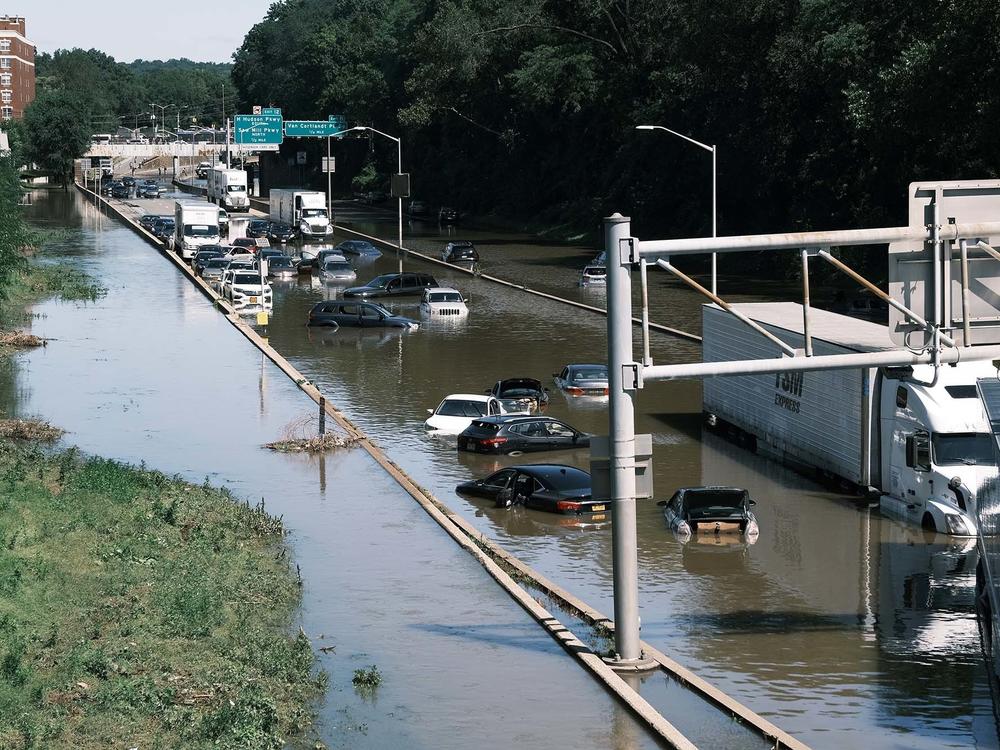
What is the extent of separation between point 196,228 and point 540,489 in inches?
2577

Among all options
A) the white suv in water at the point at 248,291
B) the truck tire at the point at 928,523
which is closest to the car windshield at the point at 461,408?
the truck tire at the point at 928,523

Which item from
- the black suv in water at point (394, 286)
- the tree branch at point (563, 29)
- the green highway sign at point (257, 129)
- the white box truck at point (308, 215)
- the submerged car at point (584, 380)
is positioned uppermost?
the tree branch at point (563, 29)

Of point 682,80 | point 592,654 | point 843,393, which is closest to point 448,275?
point 682,80

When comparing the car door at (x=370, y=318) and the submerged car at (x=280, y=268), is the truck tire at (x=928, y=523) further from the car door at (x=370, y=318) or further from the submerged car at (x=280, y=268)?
the submerged car at (x=280, y=268)

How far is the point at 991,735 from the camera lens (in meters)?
19.1

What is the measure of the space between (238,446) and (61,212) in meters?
111

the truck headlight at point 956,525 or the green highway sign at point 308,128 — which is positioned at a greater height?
the green highway sign at point 308,128

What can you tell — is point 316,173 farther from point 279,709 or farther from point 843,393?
point 279,709

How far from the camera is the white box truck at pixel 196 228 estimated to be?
307ft

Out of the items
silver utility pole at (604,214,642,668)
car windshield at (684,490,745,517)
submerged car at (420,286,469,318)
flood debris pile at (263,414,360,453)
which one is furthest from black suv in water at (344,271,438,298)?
silver utility pole at (604,214,642,668)

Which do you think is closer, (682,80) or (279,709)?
(279,709)

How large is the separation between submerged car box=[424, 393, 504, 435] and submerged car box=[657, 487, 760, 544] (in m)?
11.3

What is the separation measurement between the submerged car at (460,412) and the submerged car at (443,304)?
25.5 m

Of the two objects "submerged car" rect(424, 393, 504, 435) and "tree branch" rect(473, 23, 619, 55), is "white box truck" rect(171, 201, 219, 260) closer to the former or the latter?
"tree branch" rect(473, 23, 619, 55)
